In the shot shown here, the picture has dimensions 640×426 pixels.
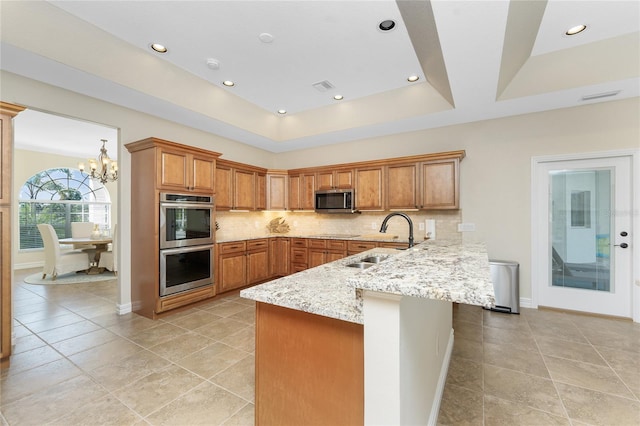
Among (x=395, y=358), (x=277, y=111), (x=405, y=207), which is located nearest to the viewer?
(x=395, y=358)

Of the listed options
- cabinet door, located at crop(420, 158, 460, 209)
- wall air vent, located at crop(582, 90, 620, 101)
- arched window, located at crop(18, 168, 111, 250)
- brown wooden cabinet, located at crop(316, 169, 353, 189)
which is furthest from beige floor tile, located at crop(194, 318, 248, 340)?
arched window, located at crop(18, 168, 111, 250)

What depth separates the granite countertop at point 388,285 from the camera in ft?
2.89

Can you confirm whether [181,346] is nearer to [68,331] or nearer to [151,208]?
[68,331]

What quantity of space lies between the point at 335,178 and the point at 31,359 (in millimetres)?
4396

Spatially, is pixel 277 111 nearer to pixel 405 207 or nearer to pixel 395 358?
pixel 405 207

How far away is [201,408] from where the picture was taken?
1.84 metres

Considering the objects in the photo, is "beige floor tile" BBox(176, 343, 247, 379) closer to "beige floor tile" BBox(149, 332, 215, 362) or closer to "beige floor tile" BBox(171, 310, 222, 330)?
"beige floor tile" BBox(149, 332, 215, 362)

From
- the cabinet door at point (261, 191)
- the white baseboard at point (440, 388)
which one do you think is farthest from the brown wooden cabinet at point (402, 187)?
the cabinet door at point (261, 191)

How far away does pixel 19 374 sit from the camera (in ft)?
7.27

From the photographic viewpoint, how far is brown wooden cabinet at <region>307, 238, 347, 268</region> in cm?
462

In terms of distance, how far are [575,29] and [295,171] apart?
428 centimetres

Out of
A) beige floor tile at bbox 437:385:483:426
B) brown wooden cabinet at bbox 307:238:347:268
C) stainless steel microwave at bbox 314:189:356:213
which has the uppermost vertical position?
stainless steel microwave at bbox 314:189:356:213

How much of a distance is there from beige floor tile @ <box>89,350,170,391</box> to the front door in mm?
4755

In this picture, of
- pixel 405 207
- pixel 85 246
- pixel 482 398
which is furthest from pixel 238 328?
pixel 85 246
